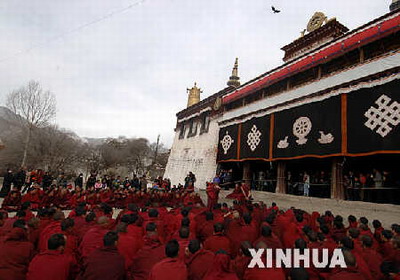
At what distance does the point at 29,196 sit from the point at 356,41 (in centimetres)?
1369

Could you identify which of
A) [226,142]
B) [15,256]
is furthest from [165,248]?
[226,142]

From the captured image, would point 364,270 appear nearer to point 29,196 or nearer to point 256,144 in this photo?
point 256,144

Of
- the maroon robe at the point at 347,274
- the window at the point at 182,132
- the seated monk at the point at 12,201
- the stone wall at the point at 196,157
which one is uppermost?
the window at the point at 182,132

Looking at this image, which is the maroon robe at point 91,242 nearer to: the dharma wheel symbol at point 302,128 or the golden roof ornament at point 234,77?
the dharma wheel symbol at point 302,128

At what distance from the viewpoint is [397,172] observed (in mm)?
9656

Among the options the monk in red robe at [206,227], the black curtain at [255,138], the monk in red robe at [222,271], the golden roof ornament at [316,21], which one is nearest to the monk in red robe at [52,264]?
the monk in red robe at [222,271]

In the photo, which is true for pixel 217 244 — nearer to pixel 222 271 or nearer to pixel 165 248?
pixel 165 248

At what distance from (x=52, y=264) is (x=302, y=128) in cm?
982

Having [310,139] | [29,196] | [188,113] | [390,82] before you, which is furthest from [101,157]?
[390,82]

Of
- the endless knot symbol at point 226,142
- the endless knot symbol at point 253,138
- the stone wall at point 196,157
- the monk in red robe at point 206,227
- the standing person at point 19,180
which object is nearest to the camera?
the monk in red robe at point 206,227

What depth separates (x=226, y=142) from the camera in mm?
15312

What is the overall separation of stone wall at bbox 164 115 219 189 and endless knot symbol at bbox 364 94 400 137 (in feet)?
32.3

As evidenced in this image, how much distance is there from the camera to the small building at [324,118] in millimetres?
8102

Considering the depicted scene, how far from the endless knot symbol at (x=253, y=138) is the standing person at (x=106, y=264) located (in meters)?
10.5
